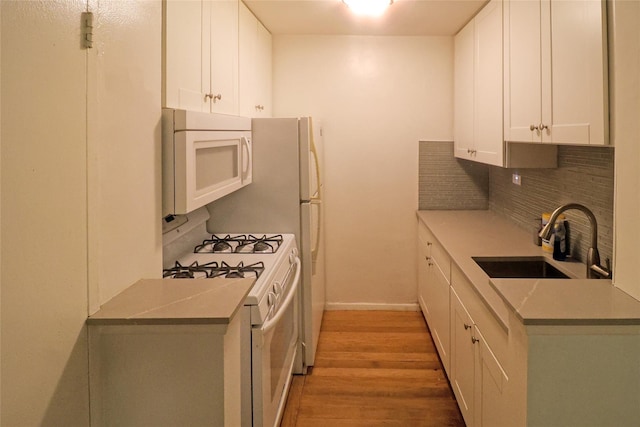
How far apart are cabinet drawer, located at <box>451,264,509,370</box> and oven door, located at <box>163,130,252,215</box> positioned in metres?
1.17

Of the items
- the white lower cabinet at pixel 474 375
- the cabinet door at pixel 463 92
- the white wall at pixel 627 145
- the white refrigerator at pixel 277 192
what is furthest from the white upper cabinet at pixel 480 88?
the white wall at pixel 627 145

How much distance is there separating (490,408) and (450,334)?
87 centimetres

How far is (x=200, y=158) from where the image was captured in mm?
2170

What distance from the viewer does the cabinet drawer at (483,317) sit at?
72.5 inches

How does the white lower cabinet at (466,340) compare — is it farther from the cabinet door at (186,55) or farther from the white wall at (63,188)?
the cabinet door at (186,55)

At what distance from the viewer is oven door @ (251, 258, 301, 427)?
6.71 feet

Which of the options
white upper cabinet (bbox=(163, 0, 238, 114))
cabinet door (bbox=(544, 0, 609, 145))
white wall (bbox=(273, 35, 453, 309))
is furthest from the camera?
white wall (bbox=(273, 35, 453, 309))

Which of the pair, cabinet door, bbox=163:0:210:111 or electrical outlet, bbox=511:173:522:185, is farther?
electrical outlet, bbox=511:173:522:185

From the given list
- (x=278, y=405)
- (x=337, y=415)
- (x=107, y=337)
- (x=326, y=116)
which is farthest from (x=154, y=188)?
(x=326, y=116)

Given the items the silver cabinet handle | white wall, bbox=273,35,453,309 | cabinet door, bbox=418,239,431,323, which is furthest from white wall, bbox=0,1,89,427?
white wall, bbox=273,35,453,309

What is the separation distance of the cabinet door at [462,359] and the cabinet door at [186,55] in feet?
5.01

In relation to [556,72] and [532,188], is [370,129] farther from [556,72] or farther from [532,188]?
[556,72]

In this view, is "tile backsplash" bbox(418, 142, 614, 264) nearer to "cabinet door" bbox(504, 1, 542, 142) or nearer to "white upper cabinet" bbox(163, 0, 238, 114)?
"cabinet door" bbox(504, 1, 542, 142)

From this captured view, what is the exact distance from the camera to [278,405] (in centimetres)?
248
